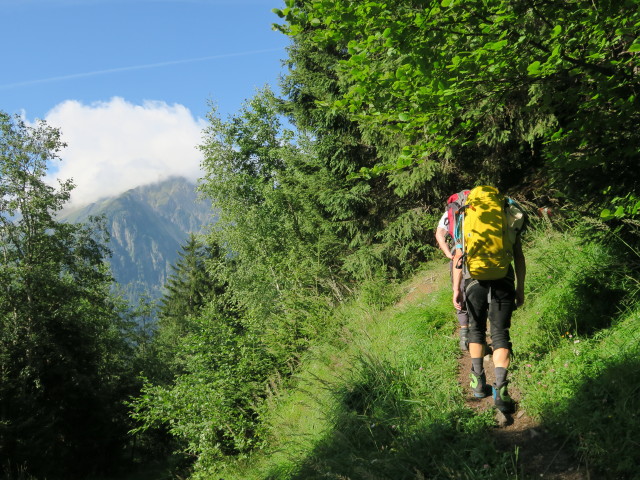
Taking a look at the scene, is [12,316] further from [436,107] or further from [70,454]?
A: [436,107]

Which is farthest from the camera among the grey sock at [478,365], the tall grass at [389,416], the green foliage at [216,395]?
the green foliage at [216,395]

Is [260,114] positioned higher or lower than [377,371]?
higher

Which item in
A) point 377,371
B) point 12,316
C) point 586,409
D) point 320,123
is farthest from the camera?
point 12,316

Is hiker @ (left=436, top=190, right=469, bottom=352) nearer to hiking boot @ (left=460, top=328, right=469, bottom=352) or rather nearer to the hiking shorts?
hiking boot @ (left=460, top=328, right=469, bottom=352)

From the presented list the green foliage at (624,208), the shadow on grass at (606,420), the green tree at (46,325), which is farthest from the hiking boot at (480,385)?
the green tree at (46,325)

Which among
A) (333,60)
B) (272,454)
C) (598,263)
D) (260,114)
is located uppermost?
(260,114)

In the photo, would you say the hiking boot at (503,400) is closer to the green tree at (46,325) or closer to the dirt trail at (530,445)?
the dirt trail at (530,445)

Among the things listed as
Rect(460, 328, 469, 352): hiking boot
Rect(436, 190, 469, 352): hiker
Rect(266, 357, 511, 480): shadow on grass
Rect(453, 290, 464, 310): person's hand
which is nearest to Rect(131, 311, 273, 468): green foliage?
Rect(266, 357, 511, 480): shadow on grass

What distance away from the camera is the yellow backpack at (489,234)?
11.8 ft

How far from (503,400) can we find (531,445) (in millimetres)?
370

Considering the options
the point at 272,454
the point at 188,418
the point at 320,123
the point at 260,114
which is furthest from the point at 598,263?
the point at 260,114

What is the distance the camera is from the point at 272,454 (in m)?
6.05

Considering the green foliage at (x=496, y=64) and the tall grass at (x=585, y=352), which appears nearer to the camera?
the tall grass at (x=585, y=352)

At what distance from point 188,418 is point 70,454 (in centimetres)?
1839
